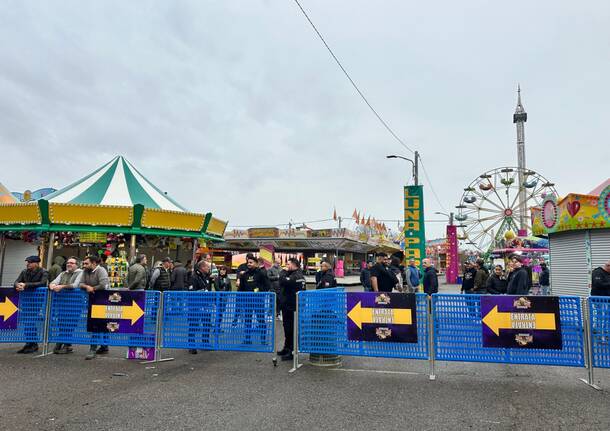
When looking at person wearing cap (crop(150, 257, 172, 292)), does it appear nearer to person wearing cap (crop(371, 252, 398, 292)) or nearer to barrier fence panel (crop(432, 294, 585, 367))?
person wearing cap (crop(371, 252, 398, 292))

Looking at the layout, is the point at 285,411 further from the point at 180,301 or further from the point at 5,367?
the point at 5,367

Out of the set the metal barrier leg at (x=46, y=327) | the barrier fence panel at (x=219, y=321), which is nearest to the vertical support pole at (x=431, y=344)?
the barrier fence panel at (x=219, y=321)

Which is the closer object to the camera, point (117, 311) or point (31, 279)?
point (117, 311)

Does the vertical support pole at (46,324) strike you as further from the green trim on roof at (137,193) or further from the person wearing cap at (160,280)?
the green trim on roof at (137,193)

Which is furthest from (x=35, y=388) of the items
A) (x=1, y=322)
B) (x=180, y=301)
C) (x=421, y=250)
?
(x=421, y=250)

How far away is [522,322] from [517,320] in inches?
2.6

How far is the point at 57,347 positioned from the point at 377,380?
5652mm

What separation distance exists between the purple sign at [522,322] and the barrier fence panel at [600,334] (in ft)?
1.38

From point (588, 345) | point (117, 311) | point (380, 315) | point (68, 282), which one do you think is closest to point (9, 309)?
point (68, 282)

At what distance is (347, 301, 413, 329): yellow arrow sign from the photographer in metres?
6.17

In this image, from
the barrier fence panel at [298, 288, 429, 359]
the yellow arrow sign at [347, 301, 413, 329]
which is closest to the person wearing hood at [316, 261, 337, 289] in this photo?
the barrier fence panel at [298, 288, 429, 359]

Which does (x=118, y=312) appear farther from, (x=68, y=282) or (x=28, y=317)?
(x=28, y=317)

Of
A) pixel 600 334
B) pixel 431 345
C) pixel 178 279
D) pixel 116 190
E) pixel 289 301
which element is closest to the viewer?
pixel 600 334

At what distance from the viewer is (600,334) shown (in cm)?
558
